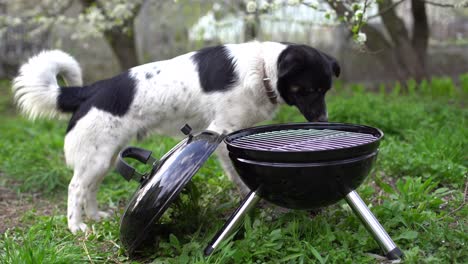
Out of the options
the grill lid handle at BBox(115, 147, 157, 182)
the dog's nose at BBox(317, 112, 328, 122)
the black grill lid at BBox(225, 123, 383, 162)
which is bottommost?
the grill lid handle at BBox(115, 147, 157, 182)

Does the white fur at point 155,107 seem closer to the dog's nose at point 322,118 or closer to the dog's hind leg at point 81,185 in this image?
the dog's hind leg at point 81,185

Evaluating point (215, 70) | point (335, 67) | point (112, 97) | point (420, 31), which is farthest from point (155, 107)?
point (420, 31)

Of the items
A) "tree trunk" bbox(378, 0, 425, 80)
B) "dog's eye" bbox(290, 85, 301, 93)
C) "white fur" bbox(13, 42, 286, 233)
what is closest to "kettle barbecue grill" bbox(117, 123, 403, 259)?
"dog's eye" bbox(290, 85, 301, 93)

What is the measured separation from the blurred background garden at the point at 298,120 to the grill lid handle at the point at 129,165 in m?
0.40

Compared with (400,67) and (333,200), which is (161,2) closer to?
(400,67)

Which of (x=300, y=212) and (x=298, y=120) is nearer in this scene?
(x=300, y=212)

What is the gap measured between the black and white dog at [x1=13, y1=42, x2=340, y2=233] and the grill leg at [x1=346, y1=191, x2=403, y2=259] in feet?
2.32

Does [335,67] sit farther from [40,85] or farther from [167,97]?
[40,85]

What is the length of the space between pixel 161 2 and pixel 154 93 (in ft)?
15.0

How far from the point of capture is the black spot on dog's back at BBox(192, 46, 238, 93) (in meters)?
2.98

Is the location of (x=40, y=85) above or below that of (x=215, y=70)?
below

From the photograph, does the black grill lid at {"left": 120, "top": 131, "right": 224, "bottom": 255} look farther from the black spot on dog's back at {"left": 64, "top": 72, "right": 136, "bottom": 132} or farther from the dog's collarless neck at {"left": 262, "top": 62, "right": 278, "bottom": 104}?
the black spot on dog's back at {"left": 64, "top": 72, "right": 136, "bottom": 132}

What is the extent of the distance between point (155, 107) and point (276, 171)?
1.31 m

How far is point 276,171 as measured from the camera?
2.00 meters
